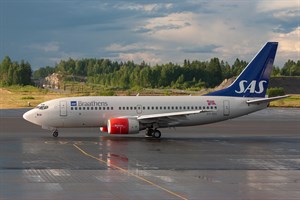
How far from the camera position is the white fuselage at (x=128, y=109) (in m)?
43.5

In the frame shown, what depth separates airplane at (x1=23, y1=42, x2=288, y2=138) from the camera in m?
43.4

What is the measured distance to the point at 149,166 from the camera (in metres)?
26.9

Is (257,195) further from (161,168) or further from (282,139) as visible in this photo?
(282,139)

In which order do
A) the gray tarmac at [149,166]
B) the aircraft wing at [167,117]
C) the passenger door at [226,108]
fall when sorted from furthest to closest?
1. the passenger door at [226,108]
2. the aircraft wing at [167,117]
3. the gray tarmac at [149,166]

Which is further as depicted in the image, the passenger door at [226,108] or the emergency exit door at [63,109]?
the passenger door at [226,108]

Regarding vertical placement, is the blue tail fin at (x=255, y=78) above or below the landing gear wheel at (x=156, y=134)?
above

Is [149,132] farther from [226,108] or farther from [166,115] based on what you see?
[226,108]

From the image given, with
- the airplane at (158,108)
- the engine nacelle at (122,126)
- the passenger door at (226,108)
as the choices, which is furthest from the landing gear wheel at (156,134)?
the passenger door at (226,108)

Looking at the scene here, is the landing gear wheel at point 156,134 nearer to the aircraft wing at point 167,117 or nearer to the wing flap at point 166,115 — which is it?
the aircraft wing at point 167,117

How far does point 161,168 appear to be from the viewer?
86.2ft

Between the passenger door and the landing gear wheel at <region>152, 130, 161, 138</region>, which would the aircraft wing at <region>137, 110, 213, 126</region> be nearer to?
the landing gear wheel at <region>152, 130, 161, 138</region>

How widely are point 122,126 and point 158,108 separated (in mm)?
4261

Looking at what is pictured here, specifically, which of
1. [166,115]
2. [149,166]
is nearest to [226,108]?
[166,115]

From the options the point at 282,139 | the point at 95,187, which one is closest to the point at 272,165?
the point at 95,187
